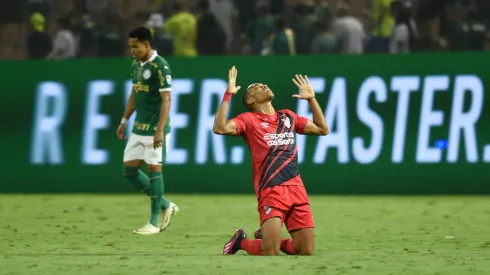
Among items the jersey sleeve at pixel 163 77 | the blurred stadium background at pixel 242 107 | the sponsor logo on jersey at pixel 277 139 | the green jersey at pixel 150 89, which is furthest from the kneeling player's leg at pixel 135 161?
the sponsor logo on jersey at pixel 277 139

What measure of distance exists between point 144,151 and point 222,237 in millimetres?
1387

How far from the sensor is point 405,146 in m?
18.1

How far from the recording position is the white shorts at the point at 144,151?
1347cm

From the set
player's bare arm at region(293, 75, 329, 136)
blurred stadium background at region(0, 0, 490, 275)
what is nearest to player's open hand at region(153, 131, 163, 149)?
player's bare arm at region(293, 75, 329, 136)

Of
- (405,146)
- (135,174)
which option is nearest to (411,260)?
(135,174)

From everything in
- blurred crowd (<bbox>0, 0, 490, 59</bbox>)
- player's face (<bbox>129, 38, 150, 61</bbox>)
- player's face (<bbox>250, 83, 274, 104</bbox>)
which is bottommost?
player's face (<bbox>250, 83, 274, 104</bbox>)

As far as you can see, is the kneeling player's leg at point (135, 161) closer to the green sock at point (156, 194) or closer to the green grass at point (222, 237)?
the green sock at point (156, 194)

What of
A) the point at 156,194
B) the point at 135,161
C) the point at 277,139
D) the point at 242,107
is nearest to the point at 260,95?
the point at 277,139

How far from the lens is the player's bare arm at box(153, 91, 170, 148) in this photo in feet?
43.1

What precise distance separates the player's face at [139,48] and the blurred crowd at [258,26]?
20.4 feet

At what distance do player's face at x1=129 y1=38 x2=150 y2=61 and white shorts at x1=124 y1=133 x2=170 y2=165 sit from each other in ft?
3.07

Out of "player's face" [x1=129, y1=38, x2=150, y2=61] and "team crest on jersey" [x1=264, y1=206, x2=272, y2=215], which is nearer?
"team crest on jersey" [x1=264, y1=206, x2=272, y2=215]

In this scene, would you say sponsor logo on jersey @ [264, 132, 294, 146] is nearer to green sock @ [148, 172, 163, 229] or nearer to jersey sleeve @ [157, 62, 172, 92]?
jersey sleeve @ [157, 62, 172, 92]

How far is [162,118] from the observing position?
43.1 feet
